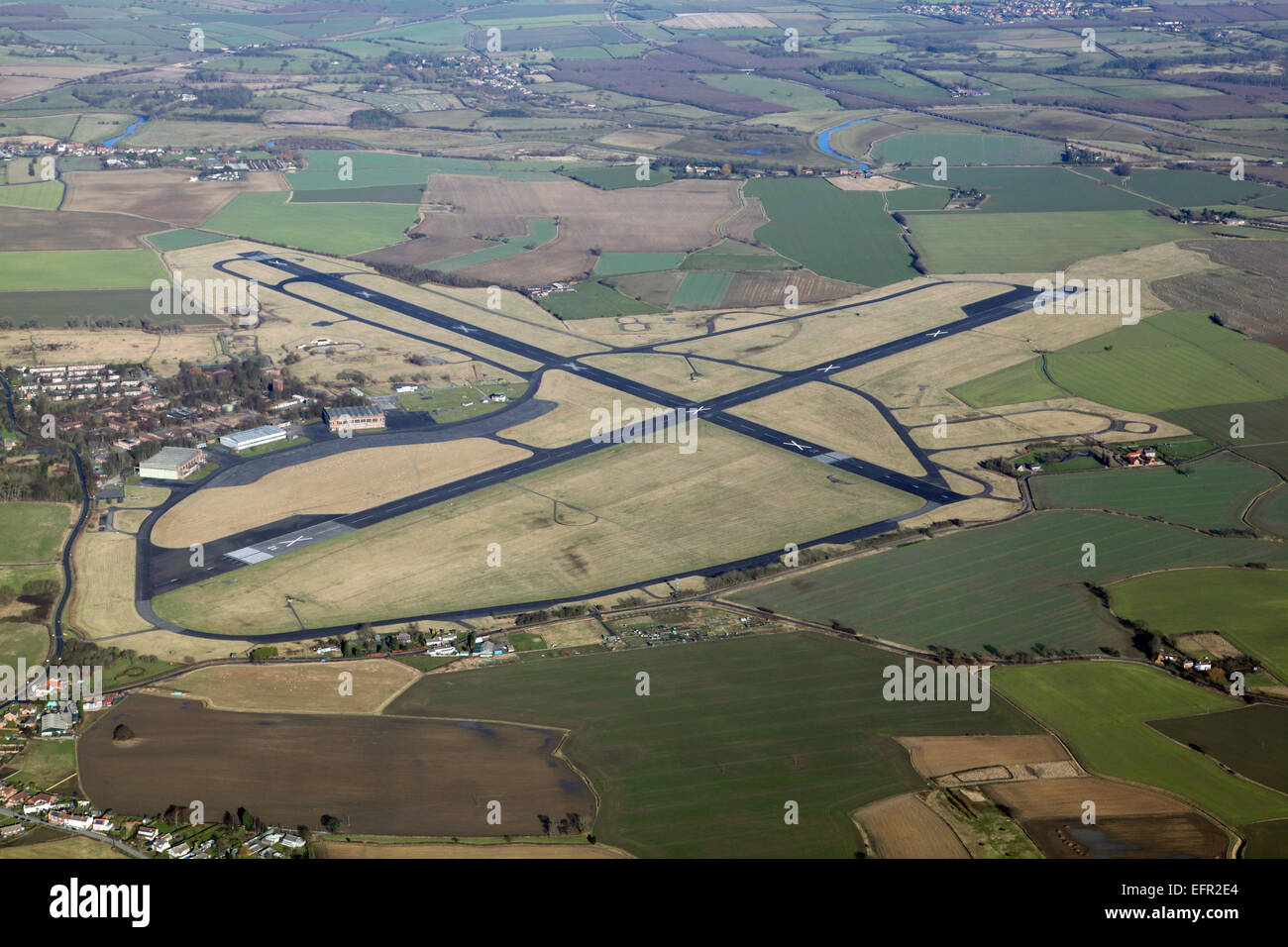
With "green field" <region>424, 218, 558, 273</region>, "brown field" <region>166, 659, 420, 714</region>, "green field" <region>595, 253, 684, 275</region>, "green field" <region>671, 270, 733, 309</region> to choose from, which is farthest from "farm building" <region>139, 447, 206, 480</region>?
"green field" <region>595, 253, 684, 275</region>

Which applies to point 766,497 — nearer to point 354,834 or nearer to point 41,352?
point 354,834

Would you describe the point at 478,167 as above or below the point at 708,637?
above

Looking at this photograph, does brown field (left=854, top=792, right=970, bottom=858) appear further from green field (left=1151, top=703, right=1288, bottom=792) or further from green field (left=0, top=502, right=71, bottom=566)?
green field (left=0, top=502, right=71, bottom=566)

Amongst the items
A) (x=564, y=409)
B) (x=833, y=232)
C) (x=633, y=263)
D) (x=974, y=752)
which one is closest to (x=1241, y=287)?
(x=833, y=232)

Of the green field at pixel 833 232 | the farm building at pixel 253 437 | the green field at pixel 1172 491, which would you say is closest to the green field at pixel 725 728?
the green field at pixel 1172 491
